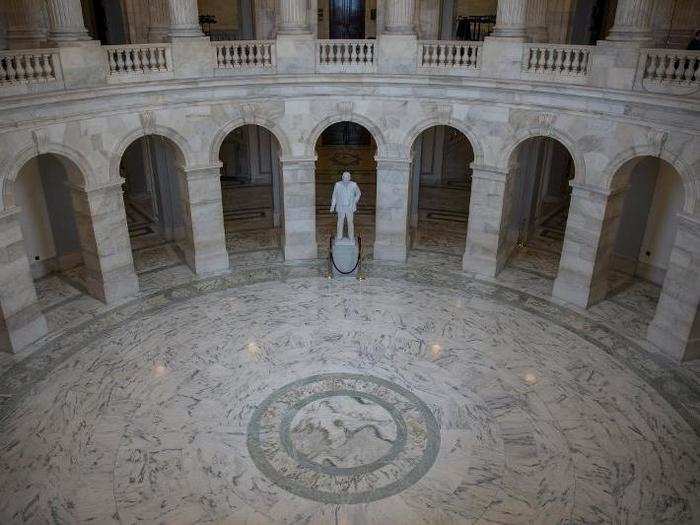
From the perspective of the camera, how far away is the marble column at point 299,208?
16.1 m

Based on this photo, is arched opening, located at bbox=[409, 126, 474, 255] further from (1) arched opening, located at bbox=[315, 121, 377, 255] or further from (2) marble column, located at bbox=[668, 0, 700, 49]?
(2) marble column, located at bbox=[668, 0, 700, 49]

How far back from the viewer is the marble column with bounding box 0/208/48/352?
40.5 ft

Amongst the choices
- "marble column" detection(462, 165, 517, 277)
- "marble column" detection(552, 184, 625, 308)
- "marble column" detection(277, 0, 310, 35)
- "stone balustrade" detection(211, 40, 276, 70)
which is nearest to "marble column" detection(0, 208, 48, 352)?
"stone balustrade" detection(211, 40, 276, 70)

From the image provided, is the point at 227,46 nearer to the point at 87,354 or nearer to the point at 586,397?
the point at 87,354

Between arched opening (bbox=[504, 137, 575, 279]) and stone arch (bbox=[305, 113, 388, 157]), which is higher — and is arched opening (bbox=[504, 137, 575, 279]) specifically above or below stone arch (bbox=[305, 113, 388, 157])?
below

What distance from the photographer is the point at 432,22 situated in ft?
56.9

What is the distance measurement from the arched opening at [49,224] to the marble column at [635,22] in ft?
43.3

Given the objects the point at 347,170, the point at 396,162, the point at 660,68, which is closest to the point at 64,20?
the point at 396,162

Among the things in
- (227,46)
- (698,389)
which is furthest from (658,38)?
(227,46)

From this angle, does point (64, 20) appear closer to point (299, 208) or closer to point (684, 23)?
point (299, 208)

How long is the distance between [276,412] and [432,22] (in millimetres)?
11921

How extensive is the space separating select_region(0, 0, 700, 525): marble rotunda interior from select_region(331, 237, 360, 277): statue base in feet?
Answer: 0.29

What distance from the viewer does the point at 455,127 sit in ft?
Answer: 50.7

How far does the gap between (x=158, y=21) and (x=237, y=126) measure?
375cm
